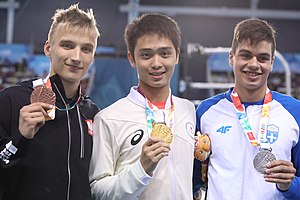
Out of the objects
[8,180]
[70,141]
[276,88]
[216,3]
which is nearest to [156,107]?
[70,141]

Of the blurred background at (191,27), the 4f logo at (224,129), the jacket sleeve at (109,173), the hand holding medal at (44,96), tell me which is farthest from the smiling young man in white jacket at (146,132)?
the blurred background at (191,27)

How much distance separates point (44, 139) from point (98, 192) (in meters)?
0.33

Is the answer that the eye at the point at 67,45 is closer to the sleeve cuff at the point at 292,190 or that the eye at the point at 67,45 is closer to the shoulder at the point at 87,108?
the shoulder at the point at 87,108

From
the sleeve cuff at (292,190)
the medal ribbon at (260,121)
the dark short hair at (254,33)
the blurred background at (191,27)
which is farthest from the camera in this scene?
the blurred background at (191,27)

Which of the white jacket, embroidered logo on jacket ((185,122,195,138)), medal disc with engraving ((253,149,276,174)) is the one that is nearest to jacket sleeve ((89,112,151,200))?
the white jacket

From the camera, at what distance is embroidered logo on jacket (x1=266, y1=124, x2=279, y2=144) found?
6.49 ft

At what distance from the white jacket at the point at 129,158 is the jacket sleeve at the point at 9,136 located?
0.35 metres

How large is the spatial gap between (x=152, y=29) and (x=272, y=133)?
757 millimetres

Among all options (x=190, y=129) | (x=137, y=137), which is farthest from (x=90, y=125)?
(x=190, y=129)

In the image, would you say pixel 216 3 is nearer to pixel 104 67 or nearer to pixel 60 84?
pixel 104 67

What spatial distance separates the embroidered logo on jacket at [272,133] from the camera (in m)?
1.98

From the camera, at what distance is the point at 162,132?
1.77m

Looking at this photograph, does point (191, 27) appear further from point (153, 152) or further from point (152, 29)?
point (153, 152)

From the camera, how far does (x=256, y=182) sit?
1.95 meters
